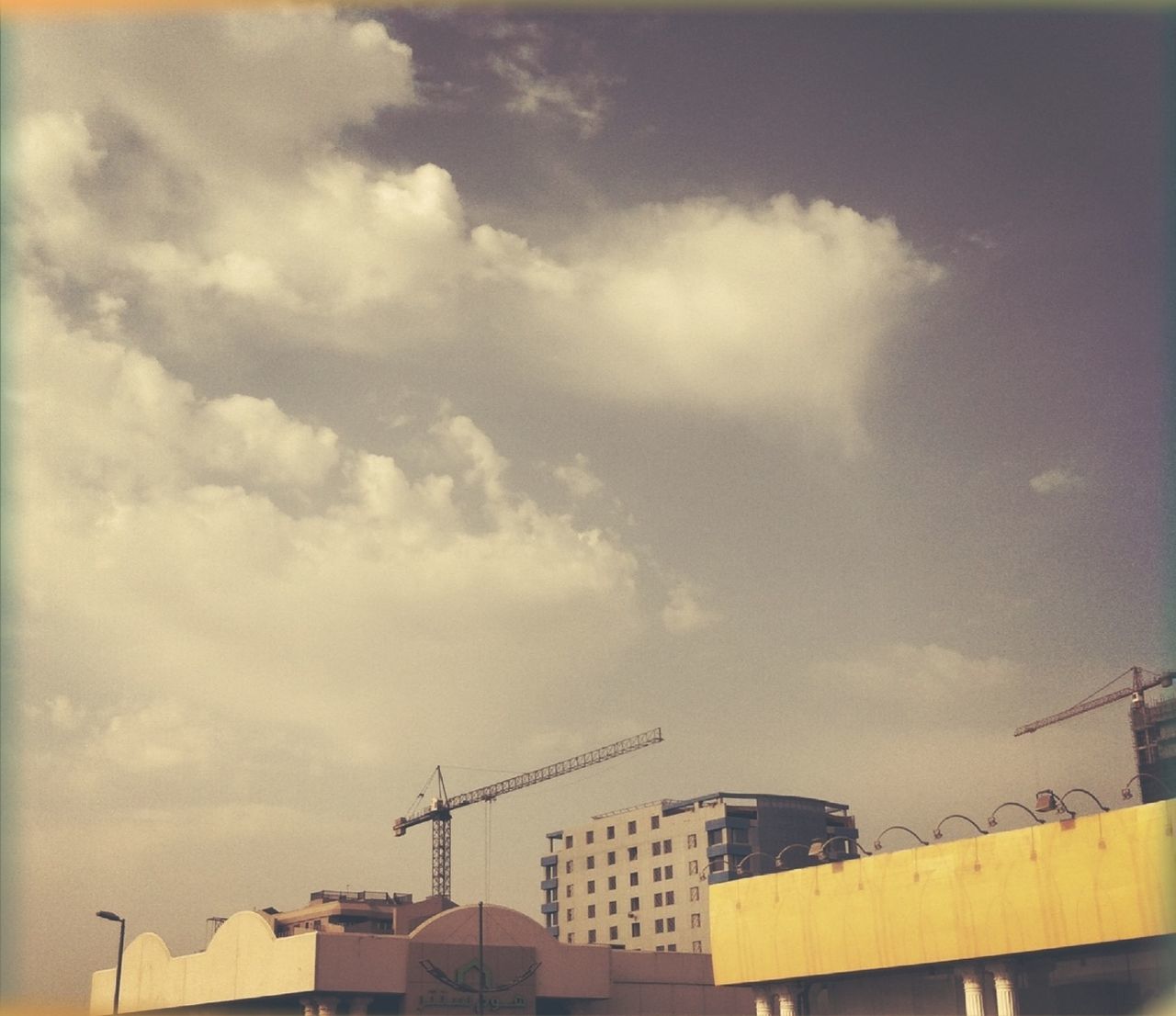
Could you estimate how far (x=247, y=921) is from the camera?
78.8m

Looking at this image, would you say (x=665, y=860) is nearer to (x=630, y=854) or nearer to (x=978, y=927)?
(x=630, y=854)

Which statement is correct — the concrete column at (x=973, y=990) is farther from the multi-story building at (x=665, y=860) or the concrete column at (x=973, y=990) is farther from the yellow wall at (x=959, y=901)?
the multi-story building at (x=665, y=860)

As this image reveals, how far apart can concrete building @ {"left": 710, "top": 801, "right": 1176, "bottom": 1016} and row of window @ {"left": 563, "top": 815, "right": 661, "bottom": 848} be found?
89.5 meters

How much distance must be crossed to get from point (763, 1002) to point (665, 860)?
3471 inches

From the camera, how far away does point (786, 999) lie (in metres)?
60.0

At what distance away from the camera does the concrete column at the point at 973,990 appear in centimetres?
5172

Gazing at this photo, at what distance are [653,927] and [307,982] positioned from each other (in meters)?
81.1

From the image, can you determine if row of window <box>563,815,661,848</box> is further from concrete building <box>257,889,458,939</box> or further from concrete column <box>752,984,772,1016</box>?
concrete column <box>752,984,772,1016</box>

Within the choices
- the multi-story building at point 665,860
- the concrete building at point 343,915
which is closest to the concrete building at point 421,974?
the concrete building at point 343,915

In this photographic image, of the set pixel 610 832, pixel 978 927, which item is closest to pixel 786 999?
pixel 978 927

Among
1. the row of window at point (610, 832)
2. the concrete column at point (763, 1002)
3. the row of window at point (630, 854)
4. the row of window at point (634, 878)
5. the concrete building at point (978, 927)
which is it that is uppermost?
the row of window at point (610, 832)

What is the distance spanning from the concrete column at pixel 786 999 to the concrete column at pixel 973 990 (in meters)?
9.70

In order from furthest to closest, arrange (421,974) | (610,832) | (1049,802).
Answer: (610,832) < (421,974) < (1049,802)

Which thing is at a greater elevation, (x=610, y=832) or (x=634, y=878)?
(x=610, y=832)
